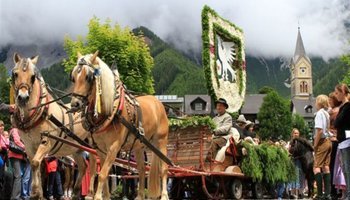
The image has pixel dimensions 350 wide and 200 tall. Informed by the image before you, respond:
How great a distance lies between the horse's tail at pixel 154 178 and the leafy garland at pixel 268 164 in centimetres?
490

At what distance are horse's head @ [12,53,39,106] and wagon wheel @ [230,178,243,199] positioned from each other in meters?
6.70

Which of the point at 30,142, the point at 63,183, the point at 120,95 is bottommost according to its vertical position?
the point at 63,183

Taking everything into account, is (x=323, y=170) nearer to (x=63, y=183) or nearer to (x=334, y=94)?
(x=334, y=94)

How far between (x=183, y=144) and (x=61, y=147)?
3.81 metres

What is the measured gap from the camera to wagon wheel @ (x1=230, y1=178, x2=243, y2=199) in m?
14.3

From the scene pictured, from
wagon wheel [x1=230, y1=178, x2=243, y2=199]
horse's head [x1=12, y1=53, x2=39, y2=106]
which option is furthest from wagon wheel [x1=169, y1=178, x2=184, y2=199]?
horse's head [x1=12, y1=53, x2=39, y2=106]

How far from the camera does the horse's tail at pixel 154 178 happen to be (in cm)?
973

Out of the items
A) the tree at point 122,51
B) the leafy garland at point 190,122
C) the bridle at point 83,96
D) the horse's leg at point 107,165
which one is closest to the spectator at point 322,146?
the leafy garland at point 190,122

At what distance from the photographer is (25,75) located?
9.05 meters

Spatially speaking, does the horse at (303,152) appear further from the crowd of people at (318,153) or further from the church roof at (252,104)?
the church roof at (252,104)

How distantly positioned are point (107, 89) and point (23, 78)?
1.41 metres

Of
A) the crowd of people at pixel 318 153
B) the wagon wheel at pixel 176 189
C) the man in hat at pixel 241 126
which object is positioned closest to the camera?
the crowd of people at pixel 318 153

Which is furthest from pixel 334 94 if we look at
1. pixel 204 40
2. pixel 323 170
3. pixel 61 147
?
pixel 204 40

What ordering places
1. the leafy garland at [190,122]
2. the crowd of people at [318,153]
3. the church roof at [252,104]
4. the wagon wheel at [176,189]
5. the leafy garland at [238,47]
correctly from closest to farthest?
the crowd of people at [318,153] < the leafy garland at [190,122] < the wagon wheel at [176,189] < the leafy garland at [238,47] < the church roof at [252,104]
